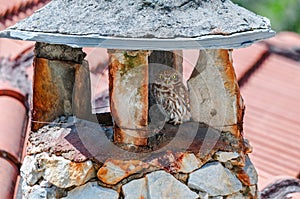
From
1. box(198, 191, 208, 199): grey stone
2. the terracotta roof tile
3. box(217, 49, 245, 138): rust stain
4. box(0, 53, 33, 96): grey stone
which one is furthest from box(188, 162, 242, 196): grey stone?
box(0, 53, 33, 96): grey stone

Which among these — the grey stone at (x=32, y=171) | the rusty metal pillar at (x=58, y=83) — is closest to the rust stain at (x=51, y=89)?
the rusty metal pillar at (x=58, y=83)

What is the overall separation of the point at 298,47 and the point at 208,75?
285 centimetres

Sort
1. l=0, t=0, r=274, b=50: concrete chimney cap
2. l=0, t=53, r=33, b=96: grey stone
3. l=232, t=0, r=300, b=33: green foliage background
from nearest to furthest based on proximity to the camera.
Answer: l=0, t=0, r=274, b=50: concrete chimney cap
l=0, t=53, r=33, b=96: grey stone
l=232, t=0, r=300, b=33: green foliage background

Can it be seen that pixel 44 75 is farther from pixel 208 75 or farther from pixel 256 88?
pixel 256 88

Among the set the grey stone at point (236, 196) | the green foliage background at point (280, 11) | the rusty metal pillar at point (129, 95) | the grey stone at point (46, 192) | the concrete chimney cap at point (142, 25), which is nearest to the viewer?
the concrete chimney cap at point (142, 25)

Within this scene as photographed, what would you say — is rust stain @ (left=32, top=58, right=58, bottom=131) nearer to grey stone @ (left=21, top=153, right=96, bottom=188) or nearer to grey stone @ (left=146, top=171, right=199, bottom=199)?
grey stone @ (left=21, top=153, right=96, bottom=188)

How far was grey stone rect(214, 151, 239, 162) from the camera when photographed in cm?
214

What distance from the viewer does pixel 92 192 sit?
2.05 meters

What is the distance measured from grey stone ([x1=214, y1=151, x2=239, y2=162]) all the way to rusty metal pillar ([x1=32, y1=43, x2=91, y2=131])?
1.51ft

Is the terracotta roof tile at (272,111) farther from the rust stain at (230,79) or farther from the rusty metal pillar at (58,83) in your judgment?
the rusty metal pillar at (58,83)

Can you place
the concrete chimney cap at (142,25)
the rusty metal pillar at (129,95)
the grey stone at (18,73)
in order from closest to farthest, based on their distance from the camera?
the concrete chimney cap at (142,25) < the rusty metal pillar at (129,95) < the grey stone at (18,73)

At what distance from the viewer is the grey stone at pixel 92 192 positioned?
2.04 m

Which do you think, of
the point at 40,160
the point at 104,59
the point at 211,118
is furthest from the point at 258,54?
the point at 40,160

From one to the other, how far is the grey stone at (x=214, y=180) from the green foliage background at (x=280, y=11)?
8020mm
